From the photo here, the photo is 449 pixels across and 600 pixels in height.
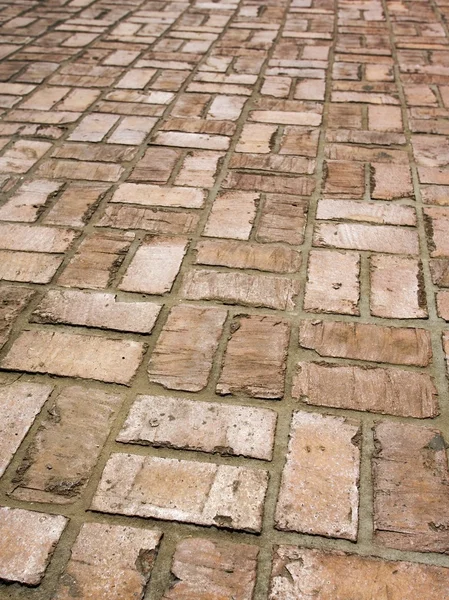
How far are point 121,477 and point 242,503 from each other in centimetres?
36

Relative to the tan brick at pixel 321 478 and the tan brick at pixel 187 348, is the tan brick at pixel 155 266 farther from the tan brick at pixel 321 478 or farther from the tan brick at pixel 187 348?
the tan brick at pixel 321 478

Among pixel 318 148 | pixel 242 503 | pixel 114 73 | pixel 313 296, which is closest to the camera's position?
pixel 242 503

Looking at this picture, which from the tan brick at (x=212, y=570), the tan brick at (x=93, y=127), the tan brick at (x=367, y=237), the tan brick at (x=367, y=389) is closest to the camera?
the tan brick at (x=212, y=570)

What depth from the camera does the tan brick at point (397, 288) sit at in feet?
7.64

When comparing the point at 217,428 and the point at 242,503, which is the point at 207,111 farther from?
the point at 242,503

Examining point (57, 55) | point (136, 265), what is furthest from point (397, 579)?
point (57, 55)

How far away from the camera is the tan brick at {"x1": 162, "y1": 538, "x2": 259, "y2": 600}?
149 centimetres

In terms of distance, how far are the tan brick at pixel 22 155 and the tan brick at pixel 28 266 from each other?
826 mm

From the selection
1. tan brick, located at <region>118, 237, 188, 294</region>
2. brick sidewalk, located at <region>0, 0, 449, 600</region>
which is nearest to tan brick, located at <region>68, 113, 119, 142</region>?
brick sidewalk, located at <region>0, 0, 449, 600</region>

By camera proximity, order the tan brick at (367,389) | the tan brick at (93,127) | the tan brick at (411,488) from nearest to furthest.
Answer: the tan brick at (411,488), the tan brick at (367,389), the tan brick at (93,127)

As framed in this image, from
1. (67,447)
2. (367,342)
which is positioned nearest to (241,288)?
(367,342)

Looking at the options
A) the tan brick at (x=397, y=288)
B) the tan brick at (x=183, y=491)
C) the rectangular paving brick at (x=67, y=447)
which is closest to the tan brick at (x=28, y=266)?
the rectangular paving brick at (x=67, y=447)

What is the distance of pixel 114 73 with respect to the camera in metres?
4.49

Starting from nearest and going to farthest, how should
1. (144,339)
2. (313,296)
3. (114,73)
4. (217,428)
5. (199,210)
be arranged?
(217,428) → (144,339) → (313,296) → (199,210) → (114,73)
